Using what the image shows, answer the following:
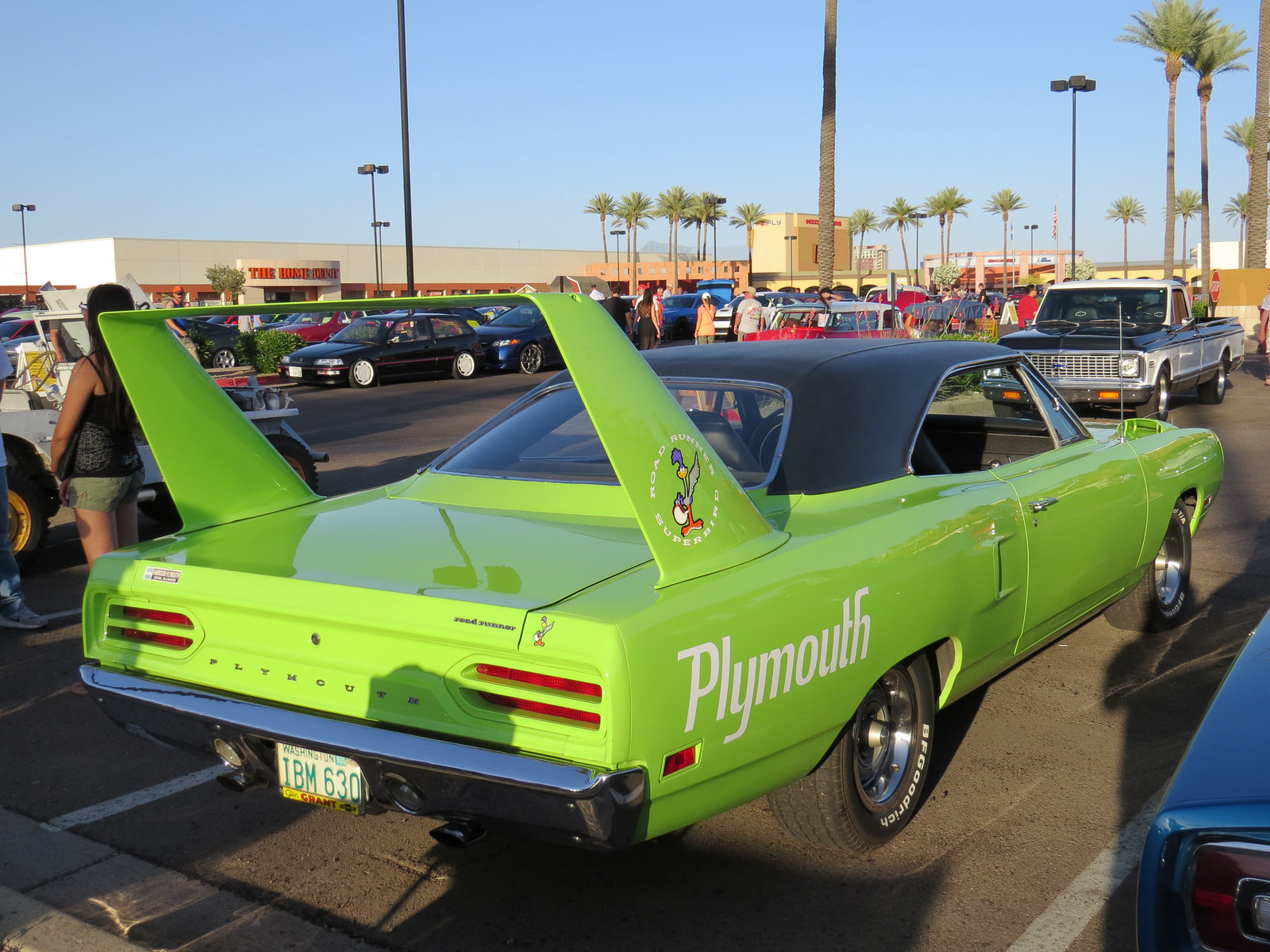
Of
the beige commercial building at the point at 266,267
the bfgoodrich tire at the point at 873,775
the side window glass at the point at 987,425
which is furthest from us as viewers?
the beige commercial building at the point at 266,267

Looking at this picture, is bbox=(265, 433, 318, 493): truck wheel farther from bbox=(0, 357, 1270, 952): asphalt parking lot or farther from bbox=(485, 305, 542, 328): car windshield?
bbox=(485, 305, 542, 328): car windshield

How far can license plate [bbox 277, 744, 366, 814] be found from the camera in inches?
113

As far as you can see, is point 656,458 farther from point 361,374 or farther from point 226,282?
point 226,282

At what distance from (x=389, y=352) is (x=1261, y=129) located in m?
23.2

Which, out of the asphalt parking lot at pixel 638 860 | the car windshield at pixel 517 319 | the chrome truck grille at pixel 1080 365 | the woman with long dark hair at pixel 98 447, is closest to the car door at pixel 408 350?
the car windshield at pixel 517 319

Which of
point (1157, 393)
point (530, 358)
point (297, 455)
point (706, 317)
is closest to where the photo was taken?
point (297, 455)

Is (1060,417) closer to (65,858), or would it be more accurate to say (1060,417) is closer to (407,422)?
(65,858)

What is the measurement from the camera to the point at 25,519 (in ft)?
24.2

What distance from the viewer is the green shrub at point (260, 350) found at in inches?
931

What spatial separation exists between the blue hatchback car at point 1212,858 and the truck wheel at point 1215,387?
15.5m

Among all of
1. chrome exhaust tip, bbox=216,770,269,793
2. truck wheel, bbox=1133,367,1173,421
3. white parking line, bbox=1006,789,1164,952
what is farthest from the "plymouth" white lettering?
truck wheel, bbox=1133,367,1173,421

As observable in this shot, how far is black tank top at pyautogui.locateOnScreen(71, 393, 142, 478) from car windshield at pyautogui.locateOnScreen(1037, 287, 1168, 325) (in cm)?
1228

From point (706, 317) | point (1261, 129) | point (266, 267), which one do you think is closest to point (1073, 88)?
point (1261, 129)

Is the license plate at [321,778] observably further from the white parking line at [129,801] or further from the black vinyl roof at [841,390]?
the black vinyl roof at [841,390]
